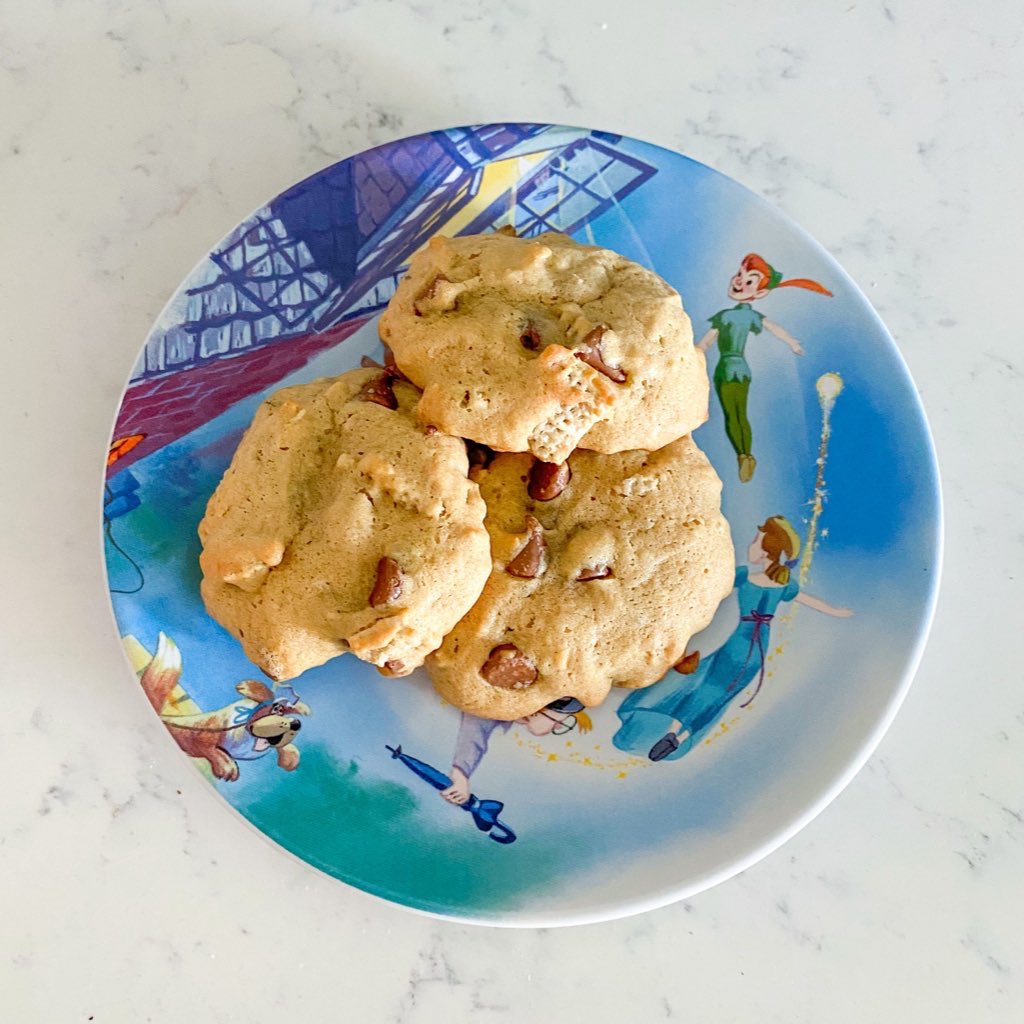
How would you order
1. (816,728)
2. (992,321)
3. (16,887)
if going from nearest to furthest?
(816,728), (16,887), (992,321)

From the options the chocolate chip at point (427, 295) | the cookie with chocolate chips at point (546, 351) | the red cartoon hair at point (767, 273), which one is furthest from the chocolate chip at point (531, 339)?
the red cartoon hair at point (767, 273)

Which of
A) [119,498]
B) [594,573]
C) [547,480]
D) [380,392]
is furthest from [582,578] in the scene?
[119,498]

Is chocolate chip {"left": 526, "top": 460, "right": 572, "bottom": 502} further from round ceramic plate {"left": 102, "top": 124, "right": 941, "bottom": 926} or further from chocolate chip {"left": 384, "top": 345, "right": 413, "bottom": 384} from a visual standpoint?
round ceramic plate {"left": 102, "top": 124, "right": 941, "bottom": 926}

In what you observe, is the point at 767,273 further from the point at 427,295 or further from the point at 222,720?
the point at 222,720

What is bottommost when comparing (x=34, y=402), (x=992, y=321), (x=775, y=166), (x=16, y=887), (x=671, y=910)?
(x=16, y=887)

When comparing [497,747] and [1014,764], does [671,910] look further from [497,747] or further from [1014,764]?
[1014,764]

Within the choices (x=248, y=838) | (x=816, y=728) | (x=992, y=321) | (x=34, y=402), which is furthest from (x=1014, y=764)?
(x=34, y=402)
